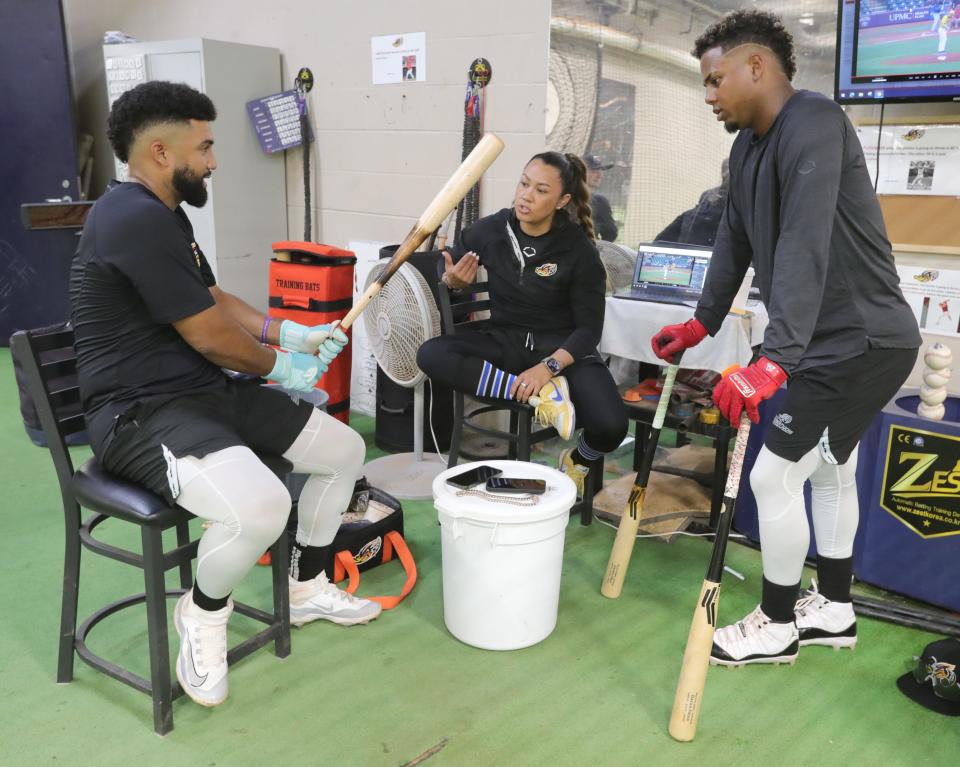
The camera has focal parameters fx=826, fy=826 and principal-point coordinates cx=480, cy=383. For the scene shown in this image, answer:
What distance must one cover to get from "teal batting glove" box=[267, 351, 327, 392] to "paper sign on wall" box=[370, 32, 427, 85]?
212 centimetres

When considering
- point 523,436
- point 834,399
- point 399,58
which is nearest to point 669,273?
point 523,436

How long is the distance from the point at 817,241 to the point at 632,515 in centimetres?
102

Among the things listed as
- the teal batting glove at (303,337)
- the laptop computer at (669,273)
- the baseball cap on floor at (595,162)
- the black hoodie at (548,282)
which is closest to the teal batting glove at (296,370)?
the teal batting glove at (303,337)

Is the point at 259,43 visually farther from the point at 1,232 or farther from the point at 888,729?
the point at 888,729

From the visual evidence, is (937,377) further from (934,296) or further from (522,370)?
(522,370)

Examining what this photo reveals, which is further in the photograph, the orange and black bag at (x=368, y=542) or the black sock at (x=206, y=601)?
the orange and black bag at (x=368, y=542)

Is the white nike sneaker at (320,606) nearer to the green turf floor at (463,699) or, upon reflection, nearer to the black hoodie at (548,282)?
the green turf floor at (463,699)

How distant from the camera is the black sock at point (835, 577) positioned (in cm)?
221

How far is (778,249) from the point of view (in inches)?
70.8

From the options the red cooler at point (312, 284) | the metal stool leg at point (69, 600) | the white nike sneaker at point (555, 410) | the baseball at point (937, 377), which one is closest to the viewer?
the metal stool leg at point (69, 600)

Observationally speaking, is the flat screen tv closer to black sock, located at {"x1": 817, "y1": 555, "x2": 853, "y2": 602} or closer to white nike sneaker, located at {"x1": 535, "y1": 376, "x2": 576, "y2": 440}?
white nike sneaker, located at {"x1": 535, "y1": 376, "x2": 576, "y2": 440}

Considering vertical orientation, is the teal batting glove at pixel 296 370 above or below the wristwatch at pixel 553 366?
above

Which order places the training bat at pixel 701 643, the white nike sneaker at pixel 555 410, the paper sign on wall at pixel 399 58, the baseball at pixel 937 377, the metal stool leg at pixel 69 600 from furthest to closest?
1. the paper sign on wall at pixel 399 58
2. the white nike sneaker at pixel 555 410
3. the baseball at pixel 937 377
4. the metal stool leg at pixel 69 600
5. the training bat at pixel 701 643

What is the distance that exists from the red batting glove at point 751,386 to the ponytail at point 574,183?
4.29 ft
